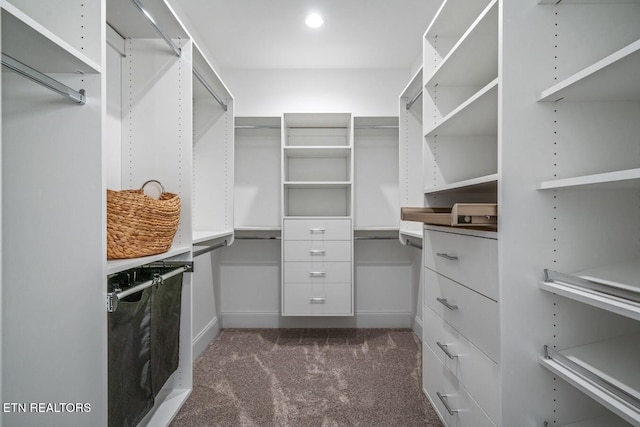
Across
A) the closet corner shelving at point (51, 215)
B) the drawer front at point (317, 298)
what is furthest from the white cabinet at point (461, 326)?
the closet corner shelving at point (51, 215)

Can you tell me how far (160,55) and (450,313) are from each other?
6.23 feet

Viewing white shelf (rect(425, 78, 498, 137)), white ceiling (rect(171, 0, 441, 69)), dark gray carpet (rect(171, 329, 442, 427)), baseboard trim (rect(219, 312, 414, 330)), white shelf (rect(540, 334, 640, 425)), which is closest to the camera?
white shelf (rect(540, 334, 640, 425))

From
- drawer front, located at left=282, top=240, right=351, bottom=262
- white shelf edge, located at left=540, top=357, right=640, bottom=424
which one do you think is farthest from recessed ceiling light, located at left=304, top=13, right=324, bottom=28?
white shelf edge, located at left=540, top=357, right=640, bottom=424

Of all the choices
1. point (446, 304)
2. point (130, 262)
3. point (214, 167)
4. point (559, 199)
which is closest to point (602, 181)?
point (559, 199)

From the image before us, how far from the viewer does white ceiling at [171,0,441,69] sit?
223 cm

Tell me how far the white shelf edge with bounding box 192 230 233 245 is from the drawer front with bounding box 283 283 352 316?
645 mm

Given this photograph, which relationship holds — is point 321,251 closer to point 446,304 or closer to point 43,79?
point 446,304

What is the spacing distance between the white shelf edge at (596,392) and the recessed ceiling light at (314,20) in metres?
2.30

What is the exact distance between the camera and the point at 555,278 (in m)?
1.10

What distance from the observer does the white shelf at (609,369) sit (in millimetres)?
865

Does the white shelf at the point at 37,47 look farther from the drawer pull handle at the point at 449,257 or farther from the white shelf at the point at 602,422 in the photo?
the white shelf at the point at 602,422

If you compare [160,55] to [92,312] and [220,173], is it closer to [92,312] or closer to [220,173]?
[220,173]

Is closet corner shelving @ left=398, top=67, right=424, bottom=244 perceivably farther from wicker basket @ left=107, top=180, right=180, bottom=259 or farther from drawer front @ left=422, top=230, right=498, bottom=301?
wicker basket @ left=107, top=180, right=180, bottom=259

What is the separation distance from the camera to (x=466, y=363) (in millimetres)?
1393
